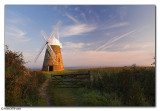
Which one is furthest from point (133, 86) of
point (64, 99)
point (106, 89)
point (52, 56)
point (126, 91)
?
point (52, 56)

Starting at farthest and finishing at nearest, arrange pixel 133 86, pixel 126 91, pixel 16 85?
pixel 126 91 < pixel 133 86 < pixel 16 85

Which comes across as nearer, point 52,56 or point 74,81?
point 74,81

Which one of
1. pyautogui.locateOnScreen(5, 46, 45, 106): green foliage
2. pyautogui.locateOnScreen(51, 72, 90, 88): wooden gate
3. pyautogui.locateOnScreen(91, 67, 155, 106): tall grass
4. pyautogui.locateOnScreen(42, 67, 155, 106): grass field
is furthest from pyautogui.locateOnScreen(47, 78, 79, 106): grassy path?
pyautogui.locateOnScreen(91, 67, 155, 106): tall grass

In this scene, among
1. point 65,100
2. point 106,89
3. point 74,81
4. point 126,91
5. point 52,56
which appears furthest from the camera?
point 52,56

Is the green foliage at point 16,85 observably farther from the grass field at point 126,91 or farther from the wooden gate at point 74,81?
the wooden gate at point 74,81

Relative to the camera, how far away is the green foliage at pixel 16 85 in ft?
18.5

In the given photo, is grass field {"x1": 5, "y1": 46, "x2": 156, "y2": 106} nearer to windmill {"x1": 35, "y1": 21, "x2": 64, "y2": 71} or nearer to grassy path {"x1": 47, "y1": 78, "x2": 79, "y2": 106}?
grassy path {"x1": 47, "y1": 78, "x2": 79, "y2": 106}

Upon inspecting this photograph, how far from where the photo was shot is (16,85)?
6027 mm

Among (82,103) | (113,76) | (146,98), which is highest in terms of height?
(113,76)

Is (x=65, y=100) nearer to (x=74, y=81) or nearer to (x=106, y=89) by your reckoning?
(x=106, y=89)
